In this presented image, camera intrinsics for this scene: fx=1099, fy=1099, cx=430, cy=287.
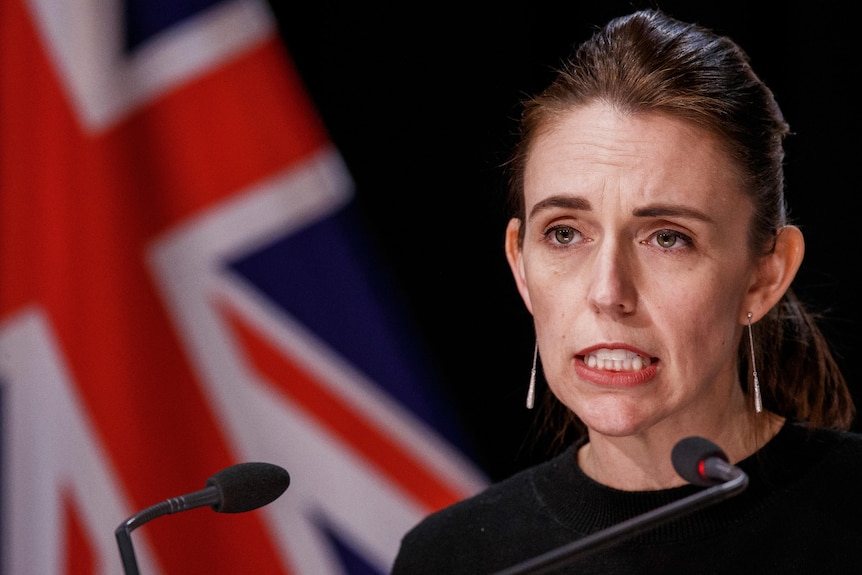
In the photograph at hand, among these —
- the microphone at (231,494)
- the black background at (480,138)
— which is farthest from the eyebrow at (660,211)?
the black background at (480,138)

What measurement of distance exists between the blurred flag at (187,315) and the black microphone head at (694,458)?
1195 mm

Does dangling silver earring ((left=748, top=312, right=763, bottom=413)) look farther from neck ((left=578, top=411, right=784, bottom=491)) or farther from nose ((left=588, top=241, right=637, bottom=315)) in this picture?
nose ((left=588, top=241, right=637, bottom=315))

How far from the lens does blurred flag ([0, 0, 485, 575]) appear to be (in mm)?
2141

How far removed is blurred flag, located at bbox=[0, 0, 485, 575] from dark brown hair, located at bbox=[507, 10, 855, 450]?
2.26 ft

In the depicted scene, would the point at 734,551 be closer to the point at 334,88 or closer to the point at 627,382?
the point at 627,382

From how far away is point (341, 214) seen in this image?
222 cm

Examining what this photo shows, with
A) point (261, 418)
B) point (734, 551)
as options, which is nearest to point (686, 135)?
point (734, 551)

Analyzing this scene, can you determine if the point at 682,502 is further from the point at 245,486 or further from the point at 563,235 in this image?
the point at 563,235

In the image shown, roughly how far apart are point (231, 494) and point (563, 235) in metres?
0.59

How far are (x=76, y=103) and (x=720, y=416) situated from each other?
55.6 inches

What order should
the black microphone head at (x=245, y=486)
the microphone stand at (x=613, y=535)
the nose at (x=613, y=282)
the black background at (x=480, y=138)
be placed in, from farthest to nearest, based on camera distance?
the black background at (x=480, y=138)
the nose at (x=613, y=282)
the black microphone head at (x=245, y=486)
the microphone stand at (x=613, y=535)

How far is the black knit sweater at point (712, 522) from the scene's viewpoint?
138cm

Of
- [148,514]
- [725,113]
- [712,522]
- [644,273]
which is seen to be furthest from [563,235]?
[148,514]

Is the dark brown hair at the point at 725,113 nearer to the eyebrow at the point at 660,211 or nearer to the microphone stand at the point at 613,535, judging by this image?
the eyebrow at the point at 660,211
